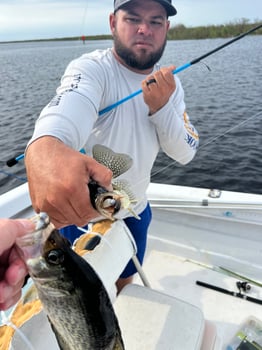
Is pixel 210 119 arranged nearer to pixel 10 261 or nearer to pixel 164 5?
pixel 164 5

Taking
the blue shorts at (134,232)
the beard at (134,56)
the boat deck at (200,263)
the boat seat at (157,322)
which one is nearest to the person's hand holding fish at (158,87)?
the beard at (134,56)

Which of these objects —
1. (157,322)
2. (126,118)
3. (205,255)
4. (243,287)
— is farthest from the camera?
(205,255)

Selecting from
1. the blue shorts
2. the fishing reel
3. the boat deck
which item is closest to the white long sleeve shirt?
the blue shorts

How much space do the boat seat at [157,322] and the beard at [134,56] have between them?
1.44 metres

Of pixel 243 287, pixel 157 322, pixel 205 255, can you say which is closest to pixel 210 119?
pixel 205 255

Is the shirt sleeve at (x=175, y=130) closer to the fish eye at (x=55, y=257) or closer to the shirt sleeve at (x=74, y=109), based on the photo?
the shirt sleeve at (x=74, y=109)

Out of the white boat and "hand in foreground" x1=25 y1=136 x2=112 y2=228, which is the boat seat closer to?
the white boat

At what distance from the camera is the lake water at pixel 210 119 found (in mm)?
7668

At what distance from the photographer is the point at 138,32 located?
2.08 m

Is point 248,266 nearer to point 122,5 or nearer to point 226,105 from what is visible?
point 122,5

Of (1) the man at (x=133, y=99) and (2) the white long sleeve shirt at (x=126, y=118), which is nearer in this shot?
(1) the man at (x=133, y=99)

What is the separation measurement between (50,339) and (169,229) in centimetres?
216

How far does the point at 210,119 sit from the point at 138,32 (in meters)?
8.53

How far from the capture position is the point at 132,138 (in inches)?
82.4
